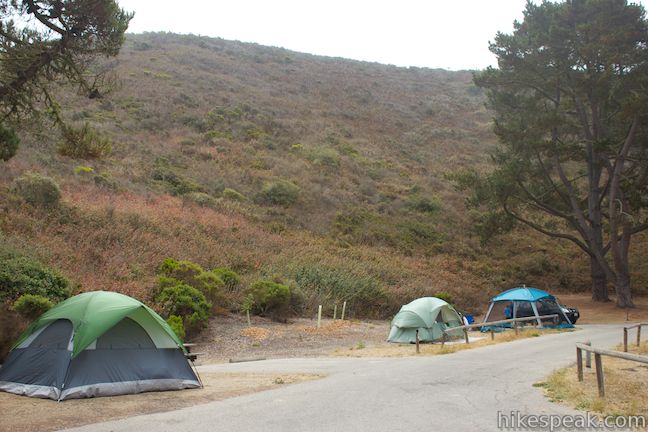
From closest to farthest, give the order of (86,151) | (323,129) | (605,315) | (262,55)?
(86,151)
(605,315)
(323,129)
(262,55)

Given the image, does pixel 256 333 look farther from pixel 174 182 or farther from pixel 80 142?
pixel 174 182

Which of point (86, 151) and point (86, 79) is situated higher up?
point (86, 79)

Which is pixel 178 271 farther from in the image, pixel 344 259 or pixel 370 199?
pixel 370 199

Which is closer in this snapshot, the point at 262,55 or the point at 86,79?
the point at 86,79

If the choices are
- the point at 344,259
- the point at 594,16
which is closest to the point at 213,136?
the point at 344,259

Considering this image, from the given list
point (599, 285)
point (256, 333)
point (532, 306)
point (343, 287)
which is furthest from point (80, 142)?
point (599, 285)

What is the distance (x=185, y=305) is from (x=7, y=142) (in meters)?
7.22

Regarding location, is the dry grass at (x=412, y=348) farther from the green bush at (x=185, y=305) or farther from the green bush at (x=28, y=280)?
the green bush at (x=28, y=280)

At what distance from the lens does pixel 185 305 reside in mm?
18078

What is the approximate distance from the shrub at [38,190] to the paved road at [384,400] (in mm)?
13229

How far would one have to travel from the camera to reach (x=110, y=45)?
11938 millimetres

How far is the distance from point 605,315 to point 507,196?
7.71m

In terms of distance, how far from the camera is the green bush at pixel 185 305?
17.8 meters

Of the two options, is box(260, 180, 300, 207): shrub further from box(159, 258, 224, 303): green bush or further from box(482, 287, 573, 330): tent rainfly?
box(482, 287, 573, 330): tent rainfly
